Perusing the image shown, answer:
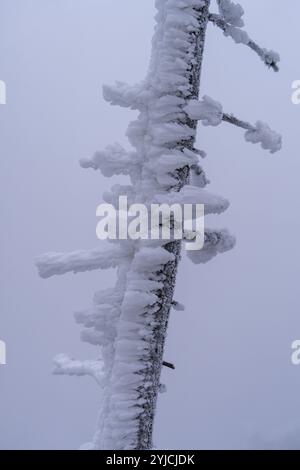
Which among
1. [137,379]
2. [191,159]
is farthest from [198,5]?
[137,379]

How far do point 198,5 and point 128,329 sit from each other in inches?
127

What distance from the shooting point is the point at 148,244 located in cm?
343

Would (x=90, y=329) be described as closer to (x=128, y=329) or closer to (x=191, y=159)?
(x=128, y=329)

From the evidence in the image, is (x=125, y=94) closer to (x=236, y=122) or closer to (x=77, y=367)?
(x=236, y=122)

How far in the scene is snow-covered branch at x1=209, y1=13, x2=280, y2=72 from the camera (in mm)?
3967

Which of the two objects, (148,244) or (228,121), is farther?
(228,121)

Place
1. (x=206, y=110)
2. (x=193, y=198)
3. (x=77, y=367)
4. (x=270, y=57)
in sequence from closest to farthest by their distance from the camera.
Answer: (x=193, y=198)
(x=206, y=110)
(x=270, y=57)
(x=77, y=367)

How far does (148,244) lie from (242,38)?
8.10 feet

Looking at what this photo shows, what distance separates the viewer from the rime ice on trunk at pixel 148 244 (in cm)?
340

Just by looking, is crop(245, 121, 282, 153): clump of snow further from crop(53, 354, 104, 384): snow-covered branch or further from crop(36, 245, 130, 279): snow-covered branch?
crop(53, 354, 104, 384): snow-covered branch

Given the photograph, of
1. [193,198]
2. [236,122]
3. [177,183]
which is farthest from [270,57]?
[193,198]

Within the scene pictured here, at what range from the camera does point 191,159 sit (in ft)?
11.7

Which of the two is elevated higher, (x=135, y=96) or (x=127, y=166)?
(x=135, y=96)

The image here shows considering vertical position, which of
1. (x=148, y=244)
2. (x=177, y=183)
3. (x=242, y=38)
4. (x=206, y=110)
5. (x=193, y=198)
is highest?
(x=242, y=38)
